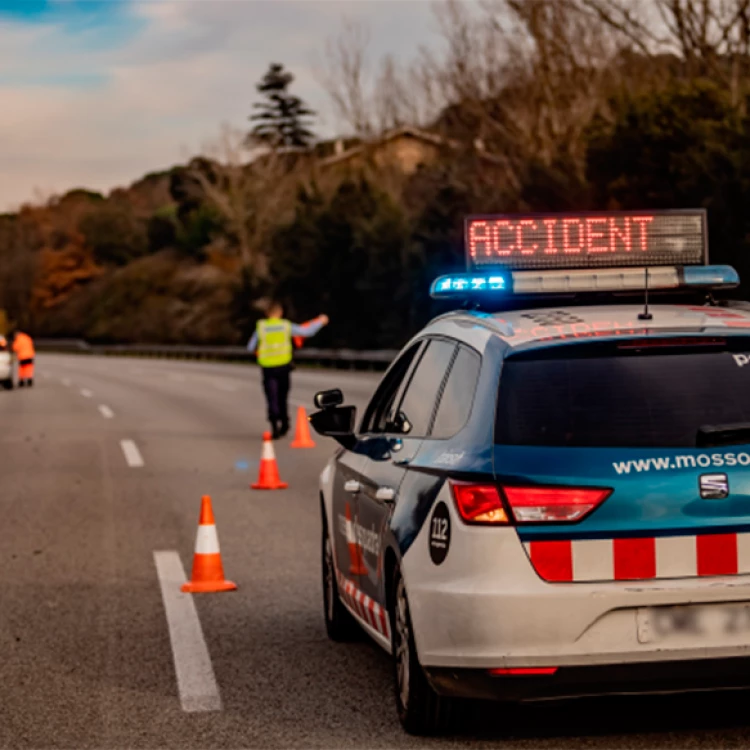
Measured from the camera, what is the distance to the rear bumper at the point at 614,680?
5113 millimetres

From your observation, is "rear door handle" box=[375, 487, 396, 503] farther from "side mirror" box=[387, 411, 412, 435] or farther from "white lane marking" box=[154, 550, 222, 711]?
"white lane marking" box=[154, 550, 222, 711]

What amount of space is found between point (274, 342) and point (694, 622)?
55.2 ft

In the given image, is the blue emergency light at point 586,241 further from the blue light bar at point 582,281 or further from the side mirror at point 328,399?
the side mirror at point 328,399

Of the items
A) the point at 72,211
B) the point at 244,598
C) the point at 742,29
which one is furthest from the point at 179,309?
the point at 244,598

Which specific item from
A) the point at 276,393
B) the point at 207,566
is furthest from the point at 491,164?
the point at 207,566

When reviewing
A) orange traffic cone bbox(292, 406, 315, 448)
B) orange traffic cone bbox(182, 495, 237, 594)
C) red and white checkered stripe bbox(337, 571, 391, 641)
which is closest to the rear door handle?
red and white checkered stripe bbox(337, 571, 391, 641)

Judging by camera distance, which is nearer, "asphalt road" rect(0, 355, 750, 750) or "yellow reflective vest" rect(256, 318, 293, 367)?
"asphalt road" rect(0, 355, 750, 750)

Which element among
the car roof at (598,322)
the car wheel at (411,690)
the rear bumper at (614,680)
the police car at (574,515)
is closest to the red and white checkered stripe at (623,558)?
the police car at (574,515)

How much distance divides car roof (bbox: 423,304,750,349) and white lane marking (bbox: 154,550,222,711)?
1.83 metres

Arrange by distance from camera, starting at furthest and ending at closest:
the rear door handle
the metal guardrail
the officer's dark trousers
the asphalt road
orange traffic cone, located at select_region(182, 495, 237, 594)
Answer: the metal guardrail, the officer's dark trousers, orange traffic cone, located at select_region(182, 495, 237, 594), the rear door handle, the asphalt road

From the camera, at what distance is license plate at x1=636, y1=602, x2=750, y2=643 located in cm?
510

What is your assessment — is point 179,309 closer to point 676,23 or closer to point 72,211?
point 72,211

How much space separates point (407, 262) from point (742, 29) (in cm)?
1474

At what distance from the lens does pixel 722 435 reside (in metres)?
5.21
